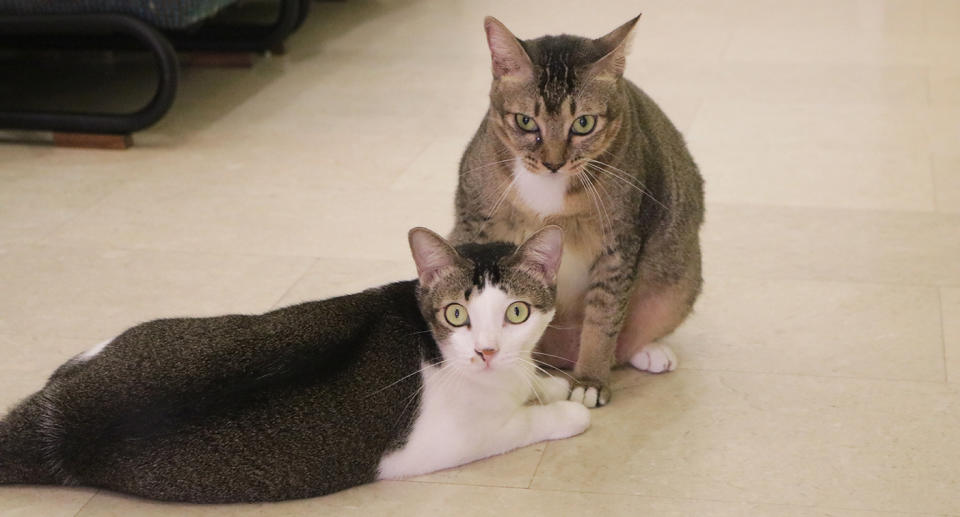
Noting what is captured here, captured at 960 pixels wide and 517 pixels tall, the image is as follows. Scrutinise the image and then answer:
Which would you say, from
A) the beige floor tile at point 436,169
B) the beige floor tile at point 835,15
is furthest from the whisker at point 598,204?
the beige floor tile at point 835,15

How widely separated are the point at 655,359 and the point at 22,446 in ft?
4.31

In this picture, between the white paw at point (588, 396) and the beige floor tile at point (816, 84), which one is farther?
the beige floor tile at point (816, 84)

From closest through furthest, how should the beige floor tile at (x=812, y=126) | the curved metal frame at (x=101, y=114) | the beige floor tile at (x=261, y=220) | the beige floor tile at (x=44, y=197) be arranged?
the beige floor tile at (x=261, y=220) < the beige floor tile at (x=44, y=197) < the curved metal frame at (x=101, y=114) < the beige floor tile at (x=812, y=126)

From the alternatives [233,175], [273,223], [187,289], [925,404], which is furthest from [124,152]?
[925,404]

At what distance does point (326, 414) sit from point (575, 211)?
2.17 feet

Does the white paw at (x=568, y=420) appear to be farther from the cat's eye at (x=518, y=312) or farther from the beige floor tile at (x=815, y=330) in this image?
the beige floor tile at (x=815, y=330)

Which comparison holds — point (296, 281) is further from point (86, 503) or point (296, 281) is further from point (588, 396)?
point (86, 503)

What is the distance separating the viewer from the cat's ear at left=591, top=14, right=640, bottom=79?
90.7 inches

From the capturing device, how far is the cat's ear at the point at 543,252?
216cm

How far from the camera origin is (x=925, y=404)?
2449mm

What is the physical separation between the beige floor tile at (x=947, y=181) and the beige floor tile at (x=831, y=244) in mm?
94

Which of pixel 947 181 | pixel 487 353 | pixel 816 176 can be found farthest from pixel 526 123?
pixel 947 181

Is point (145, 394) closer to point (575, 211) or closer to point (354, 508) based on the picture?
point (354, 508)

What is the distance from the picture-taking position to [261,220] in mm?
3461
